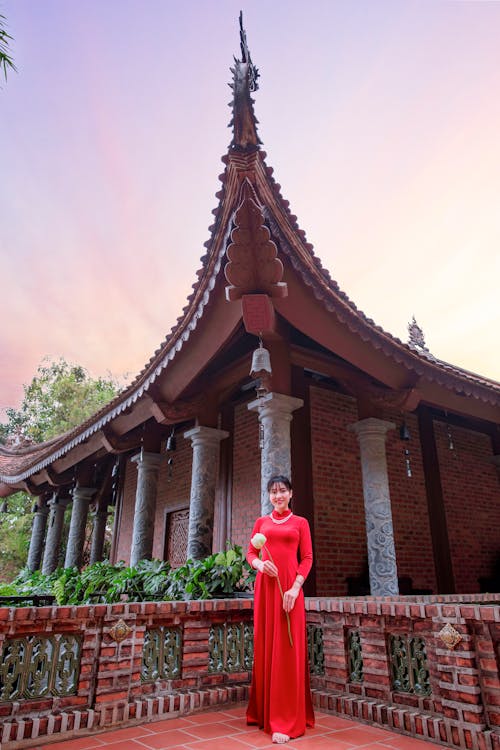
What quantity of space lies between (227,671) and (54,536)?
10002mm

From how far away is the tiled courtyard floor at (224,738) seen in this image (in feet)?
7.98

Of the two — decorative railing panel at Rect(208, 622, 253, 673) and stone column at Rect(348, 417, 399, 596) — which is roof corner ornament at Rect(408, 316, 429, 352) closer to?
stone column at Rect(348, 417, 399, 596)

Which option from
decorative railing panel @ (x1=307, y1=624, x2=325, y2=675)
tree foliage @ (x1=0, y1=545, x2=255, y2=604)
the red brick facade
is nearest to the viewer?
decorative railing panel @ (x1=307, y1=624, x2=325, y2=675)

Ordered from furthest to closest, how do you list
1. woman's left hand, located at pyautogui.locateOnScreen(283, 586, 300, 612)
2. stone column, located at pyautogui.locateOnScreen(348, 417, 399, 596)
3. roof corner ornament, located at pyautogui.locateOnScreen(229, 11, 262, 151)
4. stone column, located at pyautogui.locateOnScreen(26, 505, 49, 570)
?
stone column, located at pyautogui.locateOnScreen(26, 505, 49, 570)
stone column, located at pyautogui.locateOnScreen(348, 417, 399, 596)
roof corner ornament, located at pyautogui.locateOnScreen(229, 11, 262, 151)
woman's left hand, located at pyautogui.locateOnScreen(283, 586, 300, 612)

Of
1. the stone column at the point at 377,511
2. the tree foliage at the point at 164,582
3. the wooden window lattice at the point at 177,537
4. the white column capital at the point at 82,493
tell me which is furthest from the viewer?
the white column capital at the point at 82,493

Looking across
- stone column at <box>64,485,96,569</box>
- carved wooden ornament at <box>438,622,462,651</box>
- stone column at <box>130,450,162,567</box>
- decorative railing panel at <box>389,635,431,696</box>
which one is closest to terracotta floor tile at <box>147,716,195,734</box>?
decorative railing panel at <box>389,635,431,696</box>

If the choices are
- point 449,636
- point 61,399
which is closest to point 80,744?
point 449,636

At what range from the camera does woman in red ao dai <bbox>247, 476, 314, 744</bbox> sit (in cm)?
265

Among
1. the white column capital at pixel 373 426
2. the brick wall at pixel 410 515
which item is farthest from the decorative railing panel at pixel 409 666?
the brick wall at pixel 410 515

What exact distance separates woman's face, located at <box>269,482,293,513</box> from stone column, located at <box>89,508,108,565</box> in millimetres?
11150

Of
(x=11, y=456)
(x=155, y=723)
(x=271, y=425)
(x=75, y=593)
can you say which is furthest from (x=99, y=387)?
(x=155, y=723)

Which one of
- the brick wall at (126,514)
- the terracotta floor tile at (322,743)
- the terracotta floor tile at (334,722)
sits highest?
the brick wall at (126,514)

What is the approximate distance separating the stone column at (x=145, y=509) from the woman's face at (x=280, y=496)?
16.3 ft

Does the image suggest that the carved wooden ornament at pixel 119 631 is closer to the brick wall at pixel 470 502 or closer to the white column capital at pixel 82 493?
the brick wall at pixel 470 502
